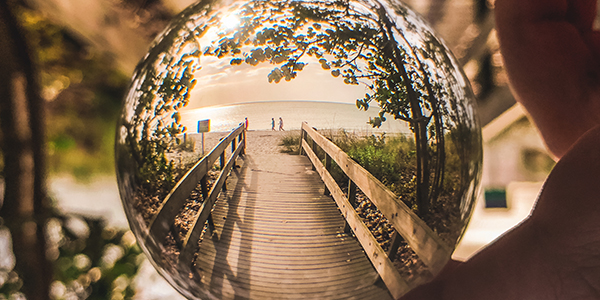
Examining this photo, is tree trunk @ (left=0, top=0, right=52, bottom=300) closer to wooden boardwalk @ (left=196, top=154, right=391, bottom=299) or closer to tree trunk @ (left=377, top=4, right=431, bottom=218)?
wooden boardwalk @ (left=196, top=154, right=391, bottom=299)

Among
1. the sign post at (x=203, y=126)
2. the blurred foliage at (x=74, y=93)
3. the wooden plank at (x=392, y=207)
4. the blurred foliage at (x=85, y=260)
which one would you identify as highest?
the blurred foliage at (x=74, y=93)

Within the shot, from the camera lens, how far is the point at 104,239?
130cm

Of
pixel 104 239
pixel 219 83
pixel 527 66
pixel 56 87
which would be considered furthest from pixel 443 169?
pixel 56 87

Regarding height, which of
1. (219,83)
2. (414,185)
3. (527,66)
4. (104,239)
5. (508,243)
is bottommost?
(104,239)

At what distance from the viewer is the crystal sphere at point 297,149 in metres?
0.39

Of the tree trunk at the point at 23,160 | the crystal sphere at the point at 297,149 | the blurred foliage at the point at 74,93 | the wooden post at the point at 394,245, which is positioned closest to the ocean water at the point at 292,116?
the crystal sphere at the point at 297,149

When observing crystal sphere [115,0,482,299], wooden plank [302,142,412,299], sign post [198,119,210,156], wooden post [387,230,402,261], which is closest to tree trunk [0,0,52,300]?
crystal sphere [115,0,482,299]

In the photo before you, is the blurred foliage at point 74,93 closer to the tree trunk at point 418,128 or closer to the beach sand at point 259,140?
the beach sand at point 259,140

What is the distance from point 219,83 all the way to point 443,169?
0.37 meters

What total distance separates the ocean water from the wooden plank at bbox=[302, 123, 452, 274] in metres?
0.02

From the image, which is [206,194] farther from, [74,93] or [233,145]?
[74,93]

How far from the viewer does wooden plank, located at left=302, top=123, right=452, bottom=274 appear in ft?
Answer: 1.34

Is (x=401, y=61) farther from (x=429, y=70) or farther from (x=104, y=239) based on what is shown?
(x=104, y=239)

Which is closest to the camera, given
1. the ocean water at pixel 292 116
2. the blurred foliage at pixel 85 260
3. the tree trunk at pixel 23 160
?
the ocean water at pixel 292 116
